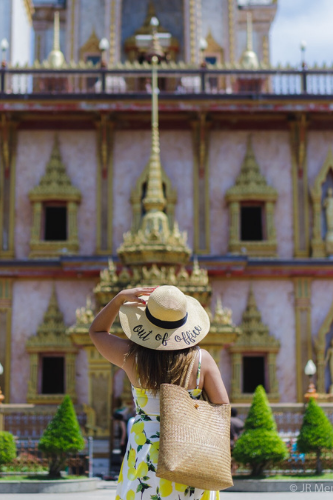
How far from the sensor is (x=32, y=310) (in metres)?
22.8

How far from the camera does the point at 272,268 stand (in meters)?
22.8

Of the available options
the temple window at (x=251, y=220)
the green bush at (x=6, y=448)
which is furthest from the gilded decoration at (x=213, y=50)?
the green bush at (x=6, y=448)

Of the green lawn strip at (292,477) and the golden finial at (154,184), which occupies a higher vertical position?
the golden finial at (154,184)

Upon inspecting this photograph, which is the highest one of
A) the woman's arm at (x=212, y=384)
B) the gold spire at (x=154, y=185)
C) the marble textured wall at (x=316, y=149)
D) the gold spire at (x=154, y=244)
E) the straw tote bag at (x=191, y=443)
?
the marble textured wall at (x=316, y=149)

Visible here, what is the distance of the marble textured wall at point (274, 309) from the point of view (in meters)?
22.4

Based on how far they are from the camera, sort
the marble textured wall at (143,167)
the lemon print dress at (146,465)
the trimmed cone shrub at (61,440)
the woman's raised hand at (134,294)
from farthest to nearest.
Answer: the marble textured wall at (143,167)
the trimmed cone shrub at (61,440)
the woman's raised hand at (134,294)
the lemon print dress at (146,465)

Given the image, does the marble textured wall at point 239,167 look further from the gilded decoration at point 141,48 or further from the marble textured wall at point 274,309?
the gilded decoration at point 141,48

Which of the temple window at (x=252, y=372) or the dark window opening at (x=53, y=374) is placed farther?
the temple window at (x=252, y=372)

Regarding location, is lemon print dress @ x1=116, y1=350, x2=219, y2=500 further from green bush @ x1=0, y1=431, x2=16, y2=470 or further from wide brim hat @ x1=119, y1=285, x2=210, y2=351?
green bush @ x1=0, y1=431, x2=16, y2=470

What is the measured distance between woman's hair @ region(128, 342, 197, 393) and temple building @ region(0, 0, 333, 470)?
16.3m

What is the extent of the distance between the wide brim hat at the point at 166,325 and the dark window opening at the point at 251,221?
18.3 meters

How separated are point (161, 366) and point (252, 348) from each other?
17086 millimetres

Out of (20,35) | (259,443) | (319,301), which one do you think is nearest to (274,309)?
(319,301)

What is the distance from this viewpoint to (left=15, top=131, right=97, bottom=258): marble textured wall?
2359cm
